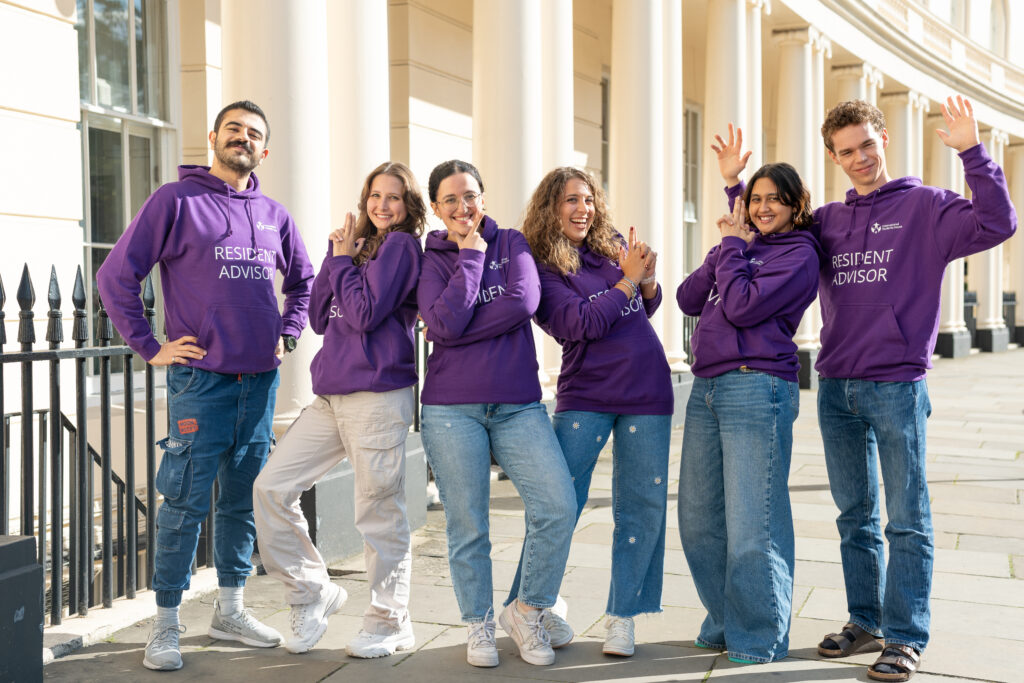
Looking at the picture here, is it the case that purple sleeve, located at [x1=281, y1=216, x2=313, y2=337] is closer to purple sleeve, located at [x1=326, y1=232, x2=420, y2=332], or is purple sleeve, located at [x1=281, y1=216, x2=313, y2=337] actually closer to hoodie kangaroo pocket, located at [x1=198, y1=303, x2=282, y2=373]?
hoodie kangaroo pocket, located at [x1=198, y1=303, x2=282, y2=373]

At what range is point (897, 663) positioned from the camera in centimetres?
372

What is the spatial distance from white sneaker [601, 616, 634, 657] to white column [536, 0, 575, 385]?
458 centimetres

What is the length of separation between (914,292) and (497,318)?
5.12 ft

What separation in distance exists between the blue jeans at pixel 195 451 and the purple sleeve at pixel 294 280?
344 mm

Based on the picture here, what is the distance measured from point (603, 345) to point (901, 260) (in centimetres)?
115

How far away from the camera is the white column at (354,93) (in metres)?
6.06

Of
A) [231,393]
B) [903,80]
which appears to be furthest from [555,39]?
[903,80]

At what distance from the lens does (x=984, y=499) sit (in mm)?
7500

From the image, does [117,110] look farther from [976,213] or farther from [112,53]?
[976,213]

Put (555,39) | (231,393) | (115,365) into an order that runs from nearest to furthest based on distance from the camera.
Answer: (231,393)
(115,365)
(555,39)

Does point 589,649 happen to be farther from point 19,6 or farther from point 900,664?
point 19,6

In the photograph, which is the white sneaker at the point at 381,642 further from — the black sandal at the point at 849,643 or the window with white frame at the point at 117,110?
the window with white frame at the point at 117,110

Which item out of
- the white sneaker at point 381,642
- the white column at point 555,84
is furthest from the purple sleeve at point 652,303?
the white column at point 555,84

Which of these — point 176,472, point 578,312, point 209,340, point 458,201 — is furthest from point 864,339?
point 176,472
